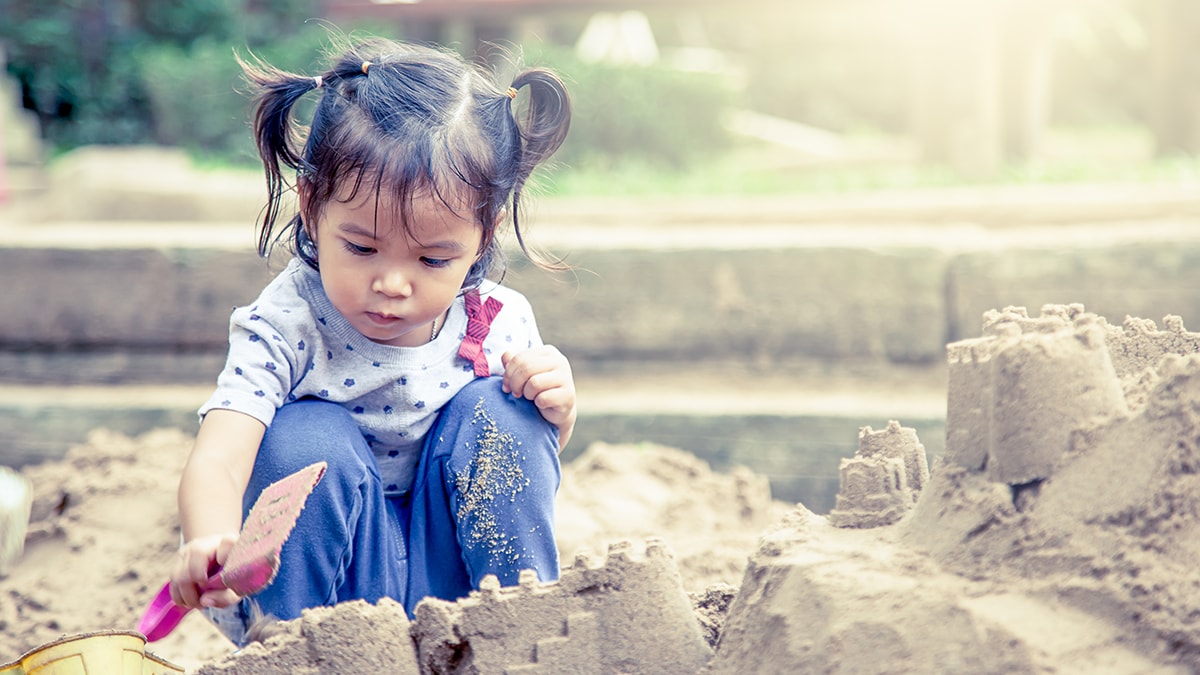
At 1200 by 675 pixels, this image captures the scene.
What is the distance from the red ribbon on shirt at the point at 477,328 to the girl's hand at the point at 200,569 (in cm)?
55

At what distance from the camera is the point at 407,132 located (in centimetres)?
165

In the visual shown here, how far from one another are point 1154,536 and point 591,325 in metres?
2.33

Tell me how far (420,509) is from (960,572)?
906 millimetres

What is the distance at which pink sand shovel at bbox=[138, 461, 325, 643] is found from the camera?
1279mm

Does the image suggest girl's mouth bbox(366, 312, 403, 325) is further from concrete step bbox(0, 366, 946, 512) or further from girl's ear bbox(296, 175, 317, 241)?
concrete step bbox(0, 366, 946, 512)

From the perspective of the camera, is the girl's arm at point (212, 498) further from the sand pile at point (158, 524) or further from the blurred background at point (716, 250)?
the blurred background at point (716, 250)

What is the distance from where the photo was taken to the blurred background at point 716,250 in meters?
3.24

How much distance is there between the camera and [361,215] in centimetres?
160

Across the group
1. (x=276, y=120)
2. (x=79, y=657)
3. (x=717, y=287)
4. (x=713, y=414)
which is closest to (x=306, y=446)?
(x=79, y=657)

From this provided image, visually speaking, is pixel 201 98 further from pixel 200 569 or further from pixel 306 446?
pixel 200 569

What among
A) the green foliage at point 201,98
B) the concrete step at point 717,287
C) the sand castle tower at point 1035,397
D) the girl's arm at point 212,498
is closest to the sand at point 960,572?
the sand castle tower at point 1035,397

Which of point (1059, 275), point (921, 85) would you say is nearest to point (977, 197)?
point (1059, 275)

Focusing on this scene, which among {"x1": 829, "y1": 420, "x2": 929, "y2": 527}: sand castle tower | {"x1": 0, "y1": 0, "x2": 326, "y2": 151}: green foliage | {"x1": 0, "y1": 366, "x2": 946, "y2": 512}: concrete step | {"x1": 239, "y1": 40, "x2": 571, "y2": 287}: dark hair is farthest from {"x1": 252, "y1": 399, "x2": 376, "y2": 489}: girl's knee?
{"x1": 0, "y1": 0, "x2": 326, "y2": 151}: green foliage

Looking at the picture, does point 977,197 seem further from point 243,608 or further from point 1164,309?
point 243,608
